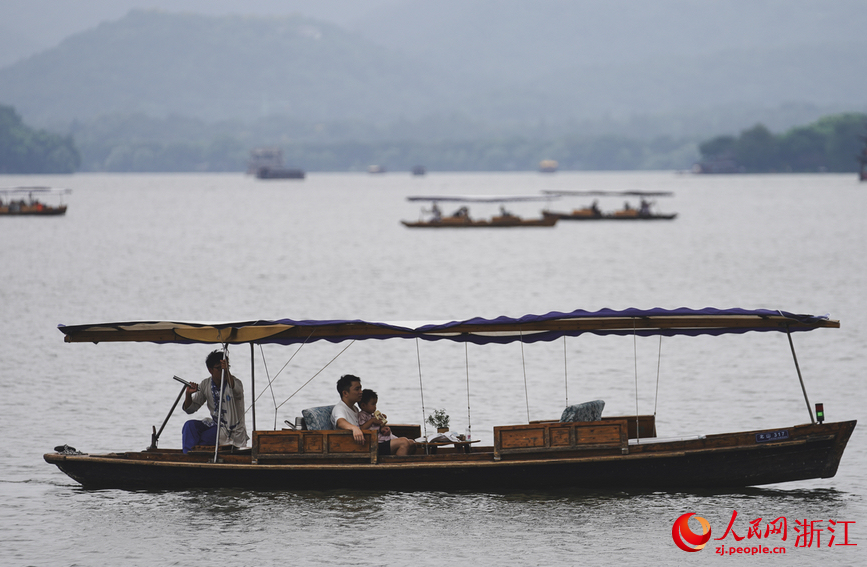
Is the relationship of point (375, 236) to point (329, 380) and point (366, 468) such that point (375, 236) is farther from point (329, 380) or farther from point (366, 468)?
point (366, 468)

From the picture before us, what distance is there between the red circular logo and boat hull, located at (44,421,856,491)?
1183 millimetres

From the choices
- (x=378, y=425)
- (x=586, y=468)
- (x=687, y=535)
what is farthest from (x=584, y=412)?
(x=378, y=425)

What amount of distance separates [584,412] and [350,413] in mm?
3560

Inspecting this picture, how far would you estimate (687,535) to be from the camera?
1648 centimetres

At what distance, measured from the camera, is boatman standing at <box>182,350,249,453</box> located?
18.7 meters

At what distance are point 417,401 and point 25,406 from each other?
8668 mm

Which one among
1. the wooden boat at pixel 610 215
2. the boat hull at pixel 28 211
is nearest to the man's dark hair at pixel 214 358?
the wooden boat at pixel 610 215

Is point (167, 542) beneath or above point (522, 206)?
beneath

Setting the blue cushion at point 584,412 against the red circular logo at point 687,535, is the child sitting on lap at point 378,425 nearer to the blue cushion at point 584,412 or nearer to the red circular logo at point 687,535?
the blue cushion at point 584,412

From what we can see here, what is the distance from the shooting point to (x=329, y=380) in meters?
30.6

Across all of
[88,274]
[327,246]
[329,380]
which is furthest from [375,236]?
[329,380]

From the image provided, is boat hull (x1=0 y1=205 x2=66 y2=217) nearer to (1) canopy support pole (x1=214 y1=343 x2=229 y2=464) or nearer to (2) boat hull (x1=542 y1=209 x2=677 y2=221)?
(2) boat hull (x1=542 y1=209 x2=677 y2=221)

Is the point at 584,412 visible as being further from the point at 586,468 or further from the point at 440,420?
the point at 440,420

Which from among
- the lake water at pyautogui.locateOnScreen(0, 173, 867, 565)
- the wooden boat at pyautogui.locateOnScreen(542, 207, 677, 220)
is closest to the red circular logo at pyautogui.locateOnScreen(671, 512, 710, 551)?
the lake water at pyautogui.locateOnScreen(0, 173, 867, 565)
